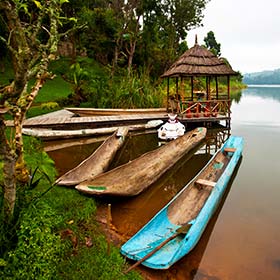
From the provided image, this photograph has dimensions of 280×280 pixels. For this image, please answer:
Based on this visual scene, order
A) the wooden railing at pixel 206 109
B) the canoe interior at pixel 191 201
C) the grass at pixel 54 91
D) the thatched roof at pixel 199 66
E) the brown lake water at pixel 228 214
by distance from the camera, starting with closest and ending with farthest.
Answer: the brown lake water at pixel 228 214 < the canoe interior at pixel 191 201 < the thatched roof at pixel 199 66 < the wooden railing at pixel 206 109 < the grass at pixel 54 91

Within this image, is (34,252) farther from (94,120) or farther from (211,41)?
(211,41)

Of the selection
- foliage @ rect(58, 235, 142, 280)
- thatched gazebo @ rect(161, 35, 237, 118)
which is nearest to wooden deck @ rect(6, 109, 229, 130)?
→ thatched gazebo @ rect(161, 35, 237, 118)

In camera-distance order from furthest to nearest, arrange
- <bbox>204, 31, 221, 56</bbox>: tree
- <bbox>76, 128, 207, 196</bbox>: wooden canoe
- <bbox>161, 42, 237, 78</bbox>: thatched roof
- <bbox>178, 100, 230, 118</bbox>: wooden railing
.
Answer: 1. <bbox>204, 31, 221, 56</bbox>: tree
2. <bbox>178, 100, 230, 118</bbox>: wooden railing
3. <bbox>161, 42, 237, 78</bbox>: thatched roof
4. <bbox>76, 128, 207, 196</bbox>: wooden canoe

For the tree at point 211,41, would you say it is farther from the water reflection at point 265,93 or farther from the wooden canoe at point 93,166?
the wooden canoe at point 93,166

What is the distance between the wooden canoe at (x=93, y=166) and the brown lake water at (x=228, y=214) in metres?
0.48

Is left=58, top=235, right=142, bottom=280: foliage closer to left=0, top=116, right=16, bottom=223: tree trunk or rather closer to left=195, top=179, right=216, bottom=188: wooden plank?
left=0, top=116, right=16, bottom=223: tree trunk

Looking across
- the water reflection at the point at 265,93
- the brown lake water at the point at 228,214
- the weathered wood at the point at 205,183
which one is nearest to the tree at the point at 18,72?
the brown lake water at the point at 228,214

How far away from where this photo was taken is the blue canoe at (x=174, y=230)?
286cm

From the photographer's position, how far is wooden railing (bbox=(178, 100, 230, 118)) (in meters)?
10.5

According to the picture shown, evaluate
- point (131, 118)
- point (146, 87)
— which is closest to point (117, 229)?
point (131, 118)

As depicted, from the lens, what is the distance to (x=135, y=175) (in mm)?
4875

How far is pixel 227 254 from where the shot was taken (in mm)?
3385

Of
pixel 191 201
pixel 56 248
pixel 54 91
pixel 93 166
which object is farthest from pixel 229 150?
pixel 54 91

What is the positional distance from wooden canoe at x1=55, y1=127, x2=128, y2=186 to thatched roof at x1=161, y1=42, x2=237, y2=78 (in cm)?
446
